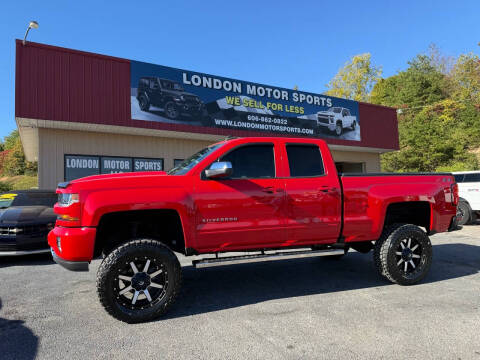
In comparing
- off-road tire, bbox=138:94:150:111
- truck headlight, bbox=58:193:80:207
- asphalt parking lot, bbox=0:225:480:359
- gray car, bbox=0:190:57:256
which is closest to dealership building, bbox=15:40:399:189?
off-road tire, bbox=138:94:150:111

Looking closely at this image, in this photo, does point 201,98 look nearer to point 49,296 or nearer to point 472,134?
point 49,296

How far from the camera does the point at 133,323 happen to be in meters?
3.34

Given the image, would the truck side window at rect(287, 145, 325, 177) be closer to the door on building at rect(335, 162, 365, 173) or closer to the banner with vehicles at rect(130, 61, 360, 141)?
the banner with vehicles at rect(130, 61, 360, 141)

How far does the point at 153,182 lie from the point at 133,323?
151cm

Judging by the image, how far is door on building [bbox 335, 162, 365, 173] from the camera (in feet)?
73.8

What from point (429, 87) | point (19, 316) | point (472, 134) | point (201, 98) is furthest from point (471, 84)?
point (19, 316)

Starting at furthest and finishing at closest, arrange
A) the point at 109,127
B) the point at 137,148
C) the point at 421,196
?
the point at 137,148, the point at 109,127, the point at 421,196

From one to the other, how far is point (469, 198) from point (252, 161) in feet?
35.5

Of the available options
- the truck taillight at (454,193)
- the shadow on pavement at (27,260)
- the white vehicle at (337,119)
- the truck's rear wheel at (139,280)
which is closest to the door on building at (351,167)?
the white vehicle at (337,119)

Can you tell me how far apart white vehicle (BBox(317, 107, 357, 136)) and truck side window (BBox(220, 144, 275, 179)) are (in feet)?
47.6

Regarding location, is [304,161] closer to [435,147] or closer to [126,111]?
[126,111]

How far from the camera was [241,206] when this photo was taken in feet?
12.6

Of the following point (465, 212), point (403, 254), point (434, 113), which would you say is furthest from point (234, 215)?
point (434, 113)

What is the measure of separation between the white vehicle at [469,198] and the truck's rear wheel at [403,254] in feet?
26.9
